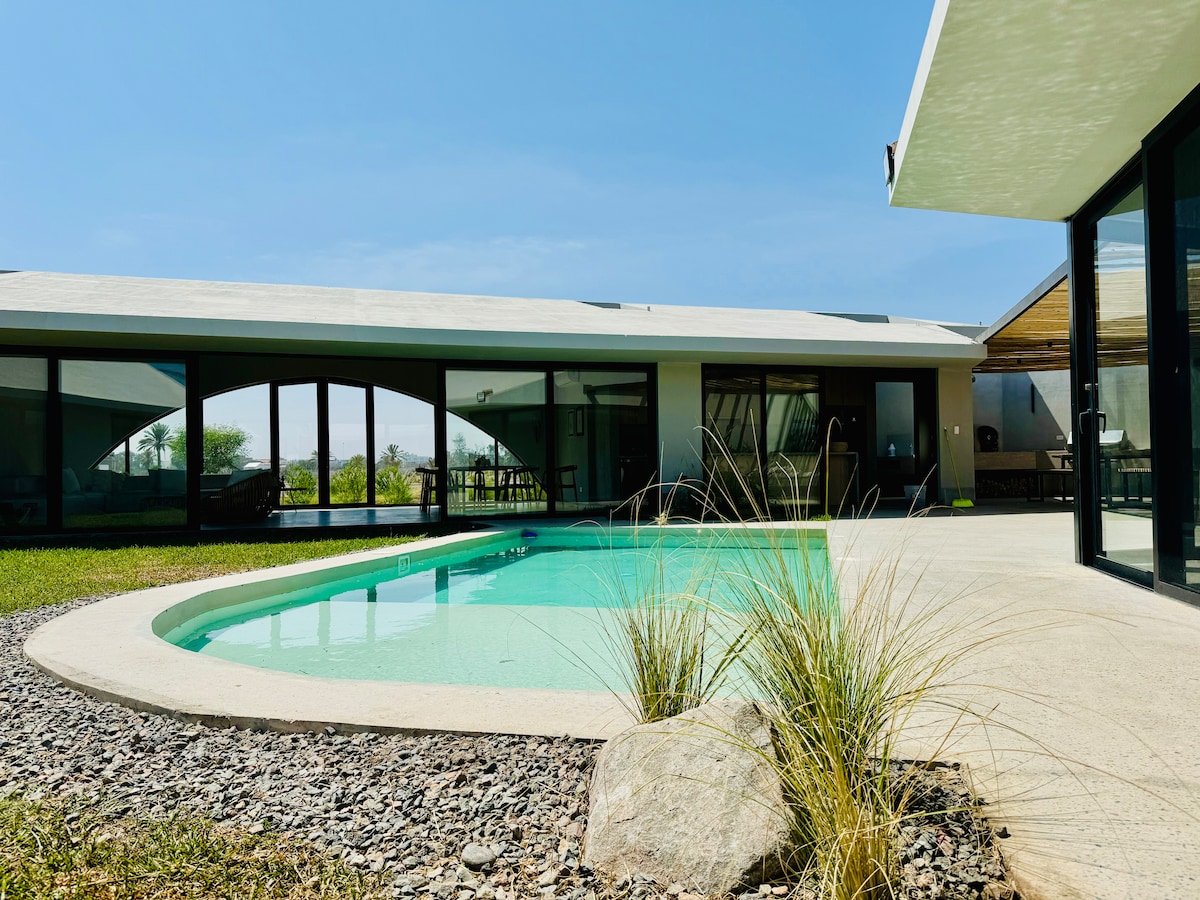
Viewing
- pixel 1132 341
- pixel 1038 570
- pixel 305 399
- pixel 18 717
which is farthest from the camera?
pixel 305 399

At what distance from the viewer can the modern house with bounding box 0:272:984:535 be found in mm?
9352

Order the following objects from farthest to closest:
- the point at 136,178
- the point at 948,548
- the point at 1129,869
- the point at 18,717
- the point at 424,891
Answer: the point at 136,178 → the point at 948,548 → the point at 18,717 → the point at 424,891 → the point at 1129,869

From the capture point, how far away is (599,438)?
11609 mm

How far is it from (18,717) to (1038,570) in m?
5.76

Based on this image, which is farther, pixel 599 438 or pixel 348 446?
pixel 348 446

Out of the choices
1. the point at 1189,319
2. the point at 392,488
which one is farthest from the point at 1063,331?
the point at 392,488

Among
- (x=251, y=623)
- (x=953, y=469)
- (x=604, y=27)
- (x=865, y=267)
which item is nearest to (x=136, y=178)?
(x=604, y=27)

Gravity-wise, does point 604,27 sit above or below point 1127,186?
above

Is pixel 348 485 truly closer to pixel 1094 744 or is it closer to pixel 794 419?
pixel 794 419

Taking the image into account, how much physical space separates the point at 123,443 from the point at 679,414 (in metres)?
7.24

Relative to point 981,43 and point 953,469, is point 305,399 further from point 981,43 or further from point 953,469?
point 981,43

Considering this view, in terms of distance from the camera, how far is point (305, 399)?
631 inches

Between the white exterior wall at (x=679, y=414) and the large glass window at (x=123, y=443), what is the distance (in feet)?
20.9

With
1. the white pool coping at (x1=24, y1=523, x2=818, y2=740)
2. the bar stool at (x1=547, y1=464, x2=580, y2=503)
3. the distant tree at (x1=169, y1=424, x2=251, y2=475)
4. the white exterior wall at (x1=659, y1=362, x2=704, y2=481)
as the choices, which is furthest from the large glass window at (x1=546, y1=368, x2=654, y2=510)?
the white pool coping at (x1=24, y1=523, x2=818, y2=740)
